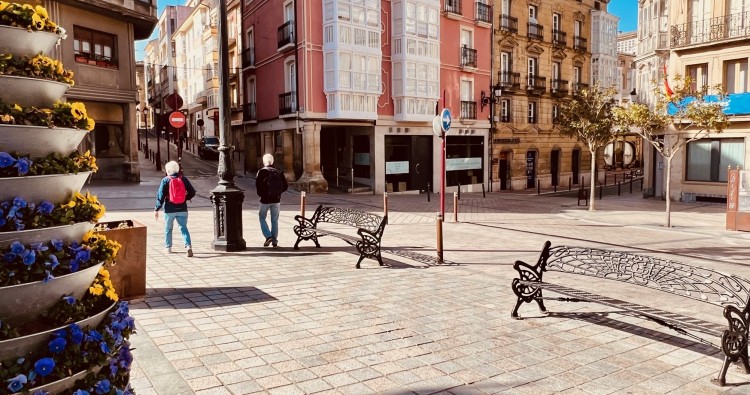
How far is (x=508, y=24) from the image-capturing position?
108ft

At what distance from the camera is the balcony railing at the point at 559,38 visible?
35875mm

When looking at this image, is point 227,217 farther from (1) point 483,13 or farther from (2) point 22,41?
(1) point 483,13

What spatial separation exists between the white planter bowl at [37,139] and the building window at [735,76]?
86.9 feet

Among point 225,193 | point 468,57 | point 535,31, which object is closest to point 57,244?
point 225,193

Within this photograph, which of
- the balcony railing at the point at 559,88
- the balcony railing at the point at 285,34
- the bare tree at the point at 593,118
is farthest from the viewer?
the balcony railing at the point at 559,88

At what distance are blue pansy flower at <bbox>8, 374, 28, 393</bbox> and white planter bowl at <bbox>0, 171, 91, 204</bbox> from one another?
825 millimetres

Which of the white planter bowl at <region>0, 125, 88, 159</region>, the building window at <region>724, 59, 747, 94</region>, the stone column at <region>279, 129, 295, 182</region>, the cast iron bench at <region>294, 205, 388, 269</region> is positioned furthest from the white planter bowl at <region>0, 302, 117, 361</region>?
the building window at <region>724, 59, 747, 94</region>

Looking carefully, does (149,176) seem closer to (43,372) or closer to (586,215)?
(586,215)

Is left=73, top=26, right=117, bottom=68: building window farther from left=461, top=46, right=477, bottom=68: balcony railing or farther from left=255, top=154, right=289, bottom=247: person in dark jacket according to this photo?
left=461, top=46, right=477, bottom=68: balcony railing

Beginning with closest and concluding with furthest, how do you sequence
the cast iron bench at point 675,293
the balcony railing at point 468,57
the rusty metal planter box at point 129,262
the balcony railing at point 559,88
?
the cast iron bench at point 675,293, the rusty metal planter box at point 129,262, the balcony railing at point 468,57, the balcony railing at point 559,88

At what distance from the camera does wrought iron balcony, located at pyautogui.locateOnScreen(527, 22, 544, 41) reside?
3419cm

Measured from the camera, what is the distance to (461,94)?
31125 millimetres

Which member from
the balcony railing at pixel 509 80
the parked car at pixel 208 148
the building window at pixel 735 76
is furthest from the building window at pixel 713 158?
the parked car at pixel 208 148

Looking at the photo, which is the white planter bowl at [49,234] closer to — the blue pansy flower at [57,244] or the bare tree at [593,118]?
the blue pansy flower at [57,244]
